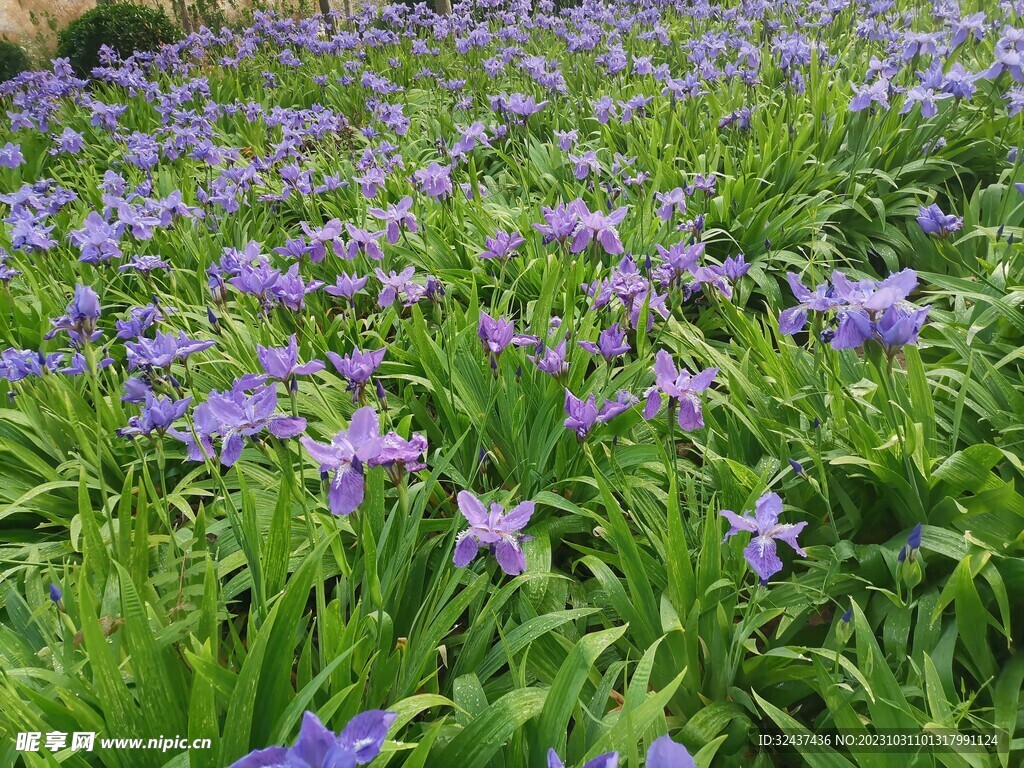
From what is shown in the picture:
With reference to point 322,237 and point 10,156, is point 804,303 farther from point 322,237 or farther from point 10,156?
point 10,156

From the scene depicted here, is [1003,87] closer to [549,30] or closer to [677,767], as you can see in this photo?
[677,767]

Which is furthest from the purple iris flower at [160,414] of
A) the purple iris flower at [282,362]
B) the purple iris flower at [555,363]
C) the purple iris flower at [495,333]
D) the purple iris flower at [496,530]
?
the purple iris flower at [555,363]

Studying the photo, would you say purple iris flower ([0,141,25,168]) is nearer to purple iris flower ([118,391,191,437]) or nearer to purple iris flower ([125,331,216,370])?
purple iris flower ([125,331,216,370])

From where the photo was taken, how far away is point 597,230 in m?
2.27

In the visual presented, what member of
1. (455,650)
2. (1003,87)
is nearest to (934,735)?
(455,650)

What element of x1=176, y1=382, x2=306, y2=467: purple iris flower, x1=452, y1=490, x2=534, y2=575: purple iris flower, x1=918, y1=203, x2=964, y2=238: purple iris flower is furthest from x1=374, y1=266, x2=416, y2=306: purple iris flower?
x1=918, y1=203, x2=964, y2=238: purple iris flower

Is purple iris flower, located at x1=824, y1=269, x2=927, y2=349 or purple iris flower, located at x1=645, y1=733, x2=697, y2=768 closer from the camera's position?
purple iris flower, located at x1=645, y1=733, x2=697, y2=768

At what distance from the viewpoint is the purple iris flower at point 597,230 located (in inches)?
88.1

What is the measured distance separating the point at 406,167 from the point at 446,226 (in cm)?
121

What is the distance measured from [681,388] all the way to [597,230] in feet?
2.96

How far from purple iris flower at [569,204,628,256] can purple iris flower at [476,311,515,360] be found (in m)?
0.50

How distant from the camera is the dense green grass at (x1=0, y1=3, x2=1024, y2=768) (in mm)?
1270

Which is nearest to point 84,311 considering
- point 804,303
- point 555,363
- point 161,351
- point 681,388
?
point 161,351

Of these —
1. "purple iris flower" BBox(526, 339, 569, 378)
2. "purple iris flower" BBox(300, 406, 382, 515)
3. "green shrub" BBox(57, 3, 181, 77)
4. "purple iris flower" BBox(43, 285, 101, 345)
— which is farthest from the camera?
"green shrub" BBox(57, 3, 181, 77)
